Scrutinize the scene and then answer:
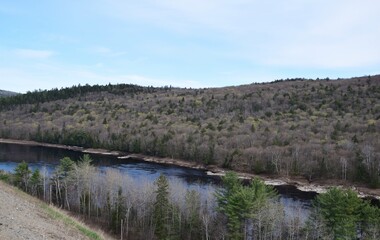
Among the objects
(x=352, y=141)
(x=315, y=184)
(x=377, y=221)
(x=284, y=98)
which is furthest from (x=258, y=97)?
(x=377, y=221)

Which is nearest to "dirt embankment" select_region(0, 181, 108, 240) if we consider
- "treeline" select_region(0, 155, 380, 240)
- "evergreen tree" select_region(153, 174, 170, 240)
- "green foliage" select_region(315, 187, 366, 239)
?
"treeline" select_region(0, 155, 380, 240)

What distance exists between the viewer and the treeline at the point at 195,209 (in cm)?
3447

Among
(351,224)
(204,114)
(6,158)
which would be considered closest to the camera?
(351,224)

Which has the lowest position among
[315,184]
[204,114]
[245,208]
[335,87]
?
[315,184]

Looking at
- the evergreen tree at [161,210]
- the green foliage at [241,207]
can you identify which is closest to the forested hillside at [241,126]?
the green foliage at [241,207]

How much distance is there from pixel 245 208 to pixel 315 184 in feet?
139

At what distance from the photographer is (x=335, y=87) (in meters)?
133

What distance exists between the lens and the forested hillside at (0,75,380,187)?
80.6 m

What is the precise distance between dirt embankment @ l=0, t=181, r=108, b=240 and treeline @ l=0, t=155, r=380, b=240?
2260 centimetres

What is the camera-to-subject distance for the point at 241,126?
361ft

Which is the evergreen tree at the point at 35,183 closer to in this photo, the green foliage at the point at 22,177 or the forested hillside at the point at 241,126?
the green foliage at the point at 22,177

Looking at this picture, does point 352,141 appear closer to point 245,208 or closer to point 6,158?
point 245,208

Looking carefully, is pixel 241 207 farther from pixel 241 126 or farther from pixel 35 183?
pixel 241 126

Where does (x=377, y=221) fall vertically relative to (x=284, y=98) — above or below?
below
